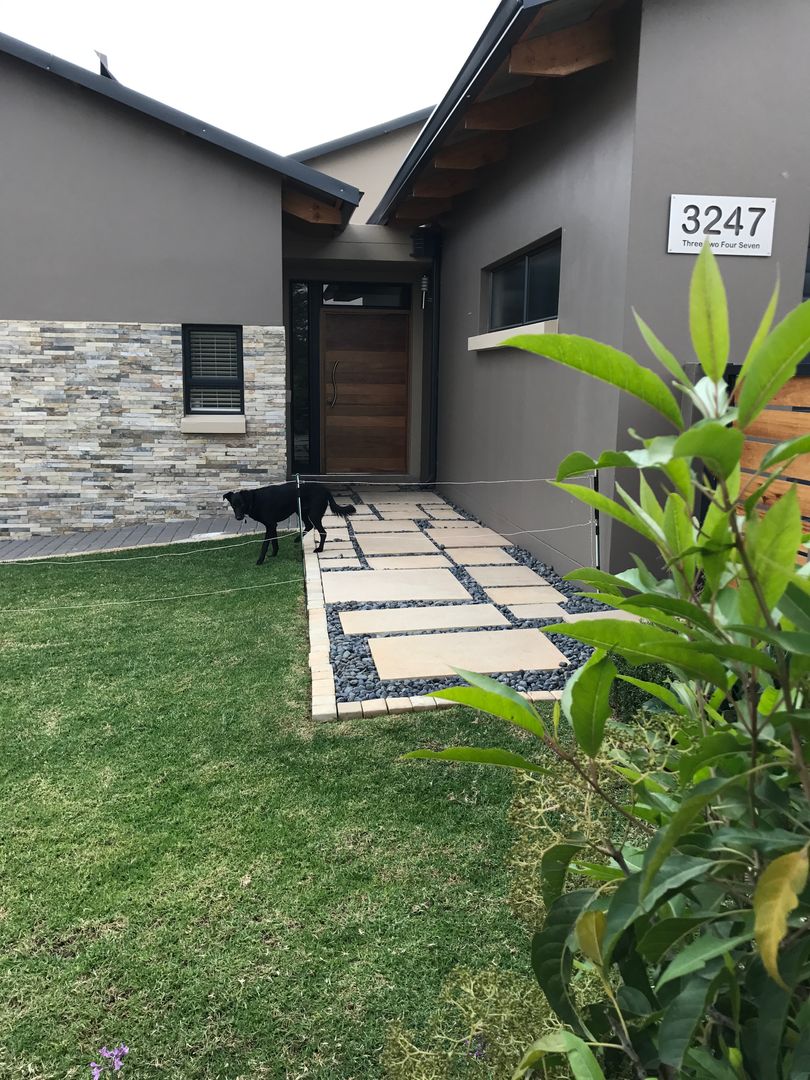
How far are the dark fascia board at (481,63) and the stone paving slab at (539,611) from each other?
319 cm

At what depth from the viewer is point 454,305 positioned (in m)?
9.37

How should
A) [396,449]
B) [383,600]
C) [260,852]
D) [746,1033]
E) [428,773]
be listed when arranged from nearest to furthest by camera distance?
[746,1033] < [260,852] < [428,773] < [383,600] < [396,449]

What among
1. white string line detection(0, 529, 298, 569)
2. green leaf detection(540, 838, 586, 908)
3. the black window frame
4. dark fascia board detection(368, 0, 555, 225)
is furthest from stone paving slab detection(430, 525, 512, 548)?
green leaf detection(540, 838, 586, 908)

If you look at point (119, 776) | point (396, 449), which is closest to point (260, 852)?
point (119, 776)

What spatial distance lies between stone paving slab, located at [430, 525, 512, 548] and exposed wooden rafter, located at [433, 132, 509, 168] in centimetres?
325

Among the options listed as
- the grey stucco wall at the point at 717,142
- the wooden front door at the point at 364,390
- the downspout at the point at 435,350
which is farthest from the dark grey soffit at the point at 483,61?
the wooden front door at the point at 364,390

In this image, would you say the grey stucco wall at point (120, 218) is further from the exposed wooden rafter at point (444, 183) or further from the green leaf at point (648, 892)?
the green leaf at point (648, 892)

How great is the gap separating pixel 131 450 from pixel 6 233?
7.61 ft

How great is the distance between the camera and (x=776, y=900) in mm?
611

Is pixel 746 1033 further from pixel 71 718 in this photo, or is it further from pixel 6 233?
pixel 6 233

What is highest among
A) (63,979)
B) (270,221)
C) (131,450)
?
(270,221)

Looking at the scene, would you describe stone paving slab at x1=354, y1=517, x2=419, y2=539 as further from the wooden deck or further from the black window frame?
the black window frame

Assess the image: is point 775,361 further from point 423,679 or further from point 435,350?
point 435,350

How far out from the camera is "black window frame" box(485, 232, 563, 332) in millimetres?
6080
